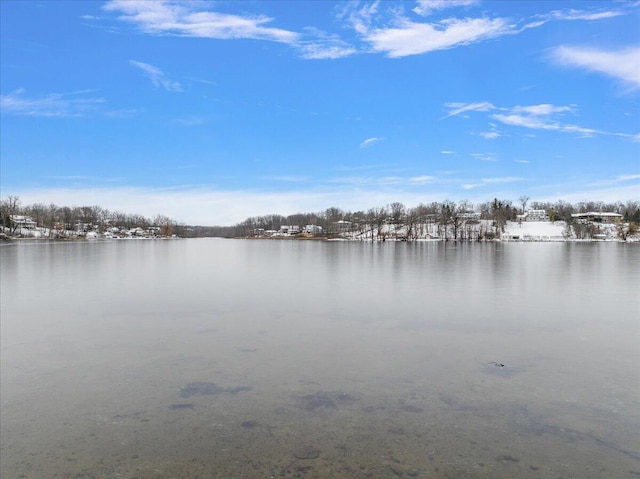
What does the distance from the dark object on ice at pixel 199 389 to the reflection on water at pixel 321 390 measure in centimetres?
4

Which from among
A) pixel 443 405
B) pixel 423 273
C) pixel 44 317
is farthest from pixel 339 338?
pixel 423 273

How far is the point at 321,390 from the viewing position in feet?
19.0

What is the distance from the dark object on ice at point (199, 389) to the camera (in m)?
5.63

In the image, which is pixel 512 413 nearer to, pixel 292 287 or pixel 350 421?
pixel 350 421

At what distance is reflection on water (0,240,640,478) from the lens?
406 centimetres

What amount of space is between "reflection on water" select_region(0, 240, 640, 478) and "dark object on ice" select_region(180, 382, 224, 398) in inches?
1.5

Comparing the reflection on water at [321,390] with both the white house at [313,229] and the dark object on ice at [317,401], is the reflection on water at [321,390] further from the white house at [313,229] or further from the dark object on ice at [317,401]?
the white house at [313,229]

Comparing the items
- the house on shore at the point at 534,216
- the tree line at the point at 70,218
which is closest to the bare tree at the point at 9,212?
the tree line at the point at 70,218

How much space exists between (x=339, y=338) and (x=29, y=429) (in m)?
5.27

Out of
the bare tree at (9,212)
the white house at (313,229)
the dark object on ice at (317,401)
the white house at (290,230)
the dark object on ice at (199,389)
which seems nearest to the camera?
the dark object on ice at (317,401)

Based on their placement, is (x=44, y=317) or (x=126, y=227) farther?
(x=126, y=227)

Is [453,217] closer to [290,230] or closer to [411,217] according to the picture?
[411,217]

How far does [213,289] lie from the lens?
16172 millimetres

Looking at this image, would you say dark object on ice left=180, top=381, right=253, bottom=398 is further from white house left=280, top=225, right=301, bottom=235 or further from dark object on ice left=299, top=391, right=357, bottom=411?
white house left=280, top=225, right=301, bottom=235
